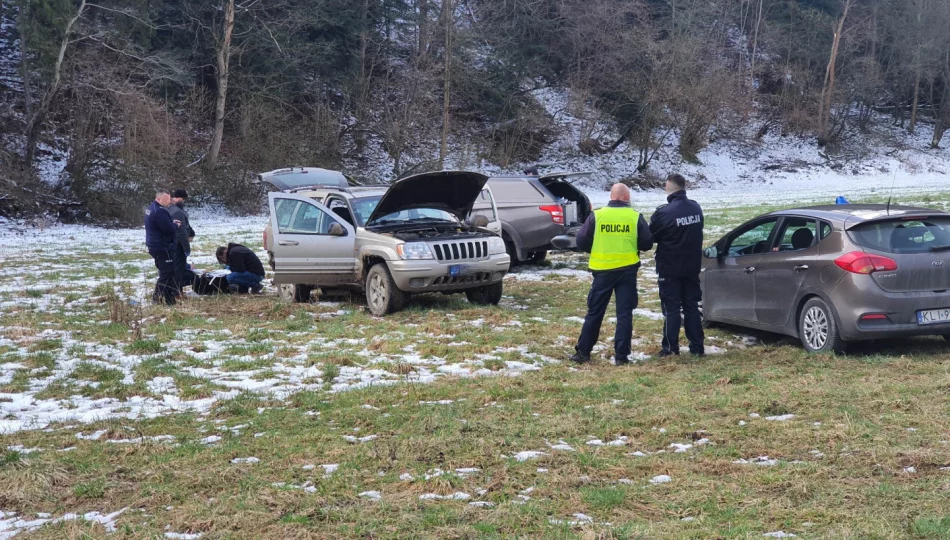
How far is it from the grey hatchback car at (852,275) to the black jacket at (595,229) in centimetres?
142

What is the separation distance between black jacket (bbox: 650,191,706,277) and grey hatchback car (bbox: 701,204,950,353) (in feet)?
2.97

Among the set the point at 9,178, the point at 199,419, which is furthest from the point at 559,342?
the point at 9,178

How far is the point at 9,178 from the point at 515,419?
27.5 metres

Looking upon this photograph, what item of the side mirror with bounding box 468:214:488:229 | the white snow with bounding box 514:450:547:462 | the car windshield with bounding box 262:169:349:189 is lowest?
the white snow with bounding box 514:450:547:462

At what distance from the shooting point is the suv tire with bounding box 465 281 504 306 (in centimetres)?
1225

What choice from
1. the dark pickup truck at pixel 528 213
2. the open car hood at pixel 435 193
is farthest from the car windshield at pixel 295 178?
the dark pickup truck at pixel 528 213

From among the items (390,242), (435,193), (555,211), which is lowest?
(390,242)

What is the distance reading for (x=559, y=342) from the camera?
9.58 metres

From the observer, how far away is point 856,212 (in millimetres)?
8305

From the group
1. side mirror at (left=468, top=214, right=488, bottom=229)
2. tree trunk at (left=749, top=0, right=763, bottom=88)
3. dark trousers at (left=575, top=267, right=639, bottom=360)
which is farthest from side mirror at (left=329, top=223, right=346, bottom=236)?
tree trunk at (left=749, top=0, right=763, bottom=88)

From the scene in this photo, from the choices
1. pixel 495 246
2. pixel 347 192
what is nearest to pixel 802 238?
pixel 495 246

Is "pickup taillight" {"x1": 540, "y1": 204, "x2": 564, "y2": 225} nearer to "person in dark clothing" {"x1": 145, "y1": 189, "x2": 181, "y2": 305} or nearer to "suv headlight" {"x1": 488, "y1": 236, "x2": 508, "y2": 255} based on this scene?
"suv headlight" {"x1": 488, "y1": 236, "x2": 508, "y2": 255}

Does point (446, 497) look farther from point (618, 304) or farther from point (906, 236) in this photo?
point (906, 236)

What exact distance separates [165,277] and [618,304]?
7.53 m
